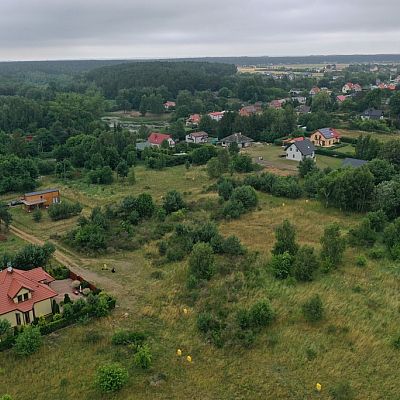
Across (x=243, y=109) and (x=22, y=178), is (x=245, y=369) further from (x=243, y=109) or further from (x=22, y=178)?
(x=243, y=109)

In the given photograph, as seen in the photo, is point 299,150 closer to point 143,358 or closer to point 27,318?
point 27,318

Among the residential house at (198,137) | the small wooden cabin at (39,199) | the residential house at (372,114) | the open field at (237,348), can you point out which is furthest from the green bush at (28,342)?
the residential house at (372,114)

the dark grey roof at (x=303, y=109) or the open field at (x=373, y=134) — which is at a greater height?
the dark grey roof at (x=303, y=109)

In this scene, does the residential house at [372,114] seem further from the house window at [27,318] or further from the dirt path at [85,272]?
the house window at [27,318]

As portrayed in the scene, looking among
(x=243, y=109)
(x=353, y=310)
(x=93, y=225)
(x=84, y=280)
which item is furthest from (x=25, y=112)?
(x=353, y=310)

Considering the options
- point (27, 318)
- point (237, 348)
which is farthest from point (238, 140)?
point (237, 348)
